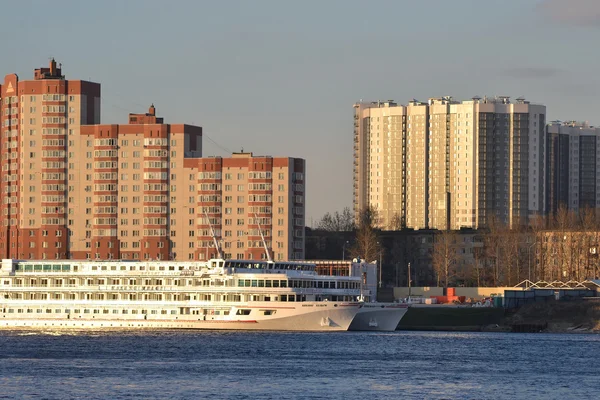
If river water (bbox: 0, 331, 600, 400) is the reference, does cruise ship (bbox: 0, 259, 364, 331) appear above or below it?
above

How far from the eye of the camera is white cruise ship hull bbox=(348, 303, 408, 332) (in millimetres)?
171750

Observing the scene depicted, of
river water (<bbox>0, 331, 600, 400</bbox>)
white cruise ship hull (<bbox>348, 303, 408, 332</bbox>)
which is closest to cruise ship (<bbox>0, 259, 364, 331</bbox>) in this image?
river water (<bbox>0, 331, 600, 400</bbox>)

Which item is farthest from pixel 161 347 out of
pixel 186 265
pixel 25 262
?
pixel 25 262

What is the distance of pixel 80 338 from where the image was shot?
148m

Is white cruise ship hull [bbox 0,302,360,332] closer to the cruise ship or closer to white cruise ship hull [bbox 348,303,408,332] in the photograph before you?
the cruise ship

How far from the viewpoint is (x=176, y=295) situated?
160 m

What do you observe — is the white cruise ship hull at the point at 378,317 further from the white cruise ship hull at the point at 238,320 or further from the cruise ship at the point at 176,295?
the white cruise ship hull at the point at 238,320

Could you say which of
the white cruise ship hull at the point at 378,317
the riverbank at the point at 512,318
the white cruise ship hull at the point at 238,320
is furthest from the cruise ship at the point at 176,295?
the riverbank at the point at 512,318

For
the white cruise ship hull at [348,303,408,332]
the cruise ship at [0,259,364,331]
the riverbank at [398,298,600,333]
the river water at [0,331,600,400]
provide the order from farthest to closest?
the riverbank at [398,298,600,333], the white cruise ship hull at [348,303,408,332], the cruise ship at [0,259,364,331], the river water at [0,331,600,400]

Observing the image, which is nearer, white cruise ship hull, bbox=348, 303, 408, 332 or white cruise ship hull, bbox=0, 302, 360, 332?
white cruise ship hull, bbox=0, 302, 360, 332

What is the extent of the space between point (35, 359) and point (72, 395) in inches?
1137

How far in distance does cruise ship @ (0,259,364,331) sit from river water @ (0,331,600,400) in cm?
315

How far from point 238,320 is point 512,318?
46614 mm

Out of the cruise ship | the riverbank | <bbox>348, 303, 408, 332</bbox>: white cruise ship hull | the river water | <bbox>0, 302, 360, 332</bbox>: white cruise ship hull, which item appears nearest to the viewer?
the river water
